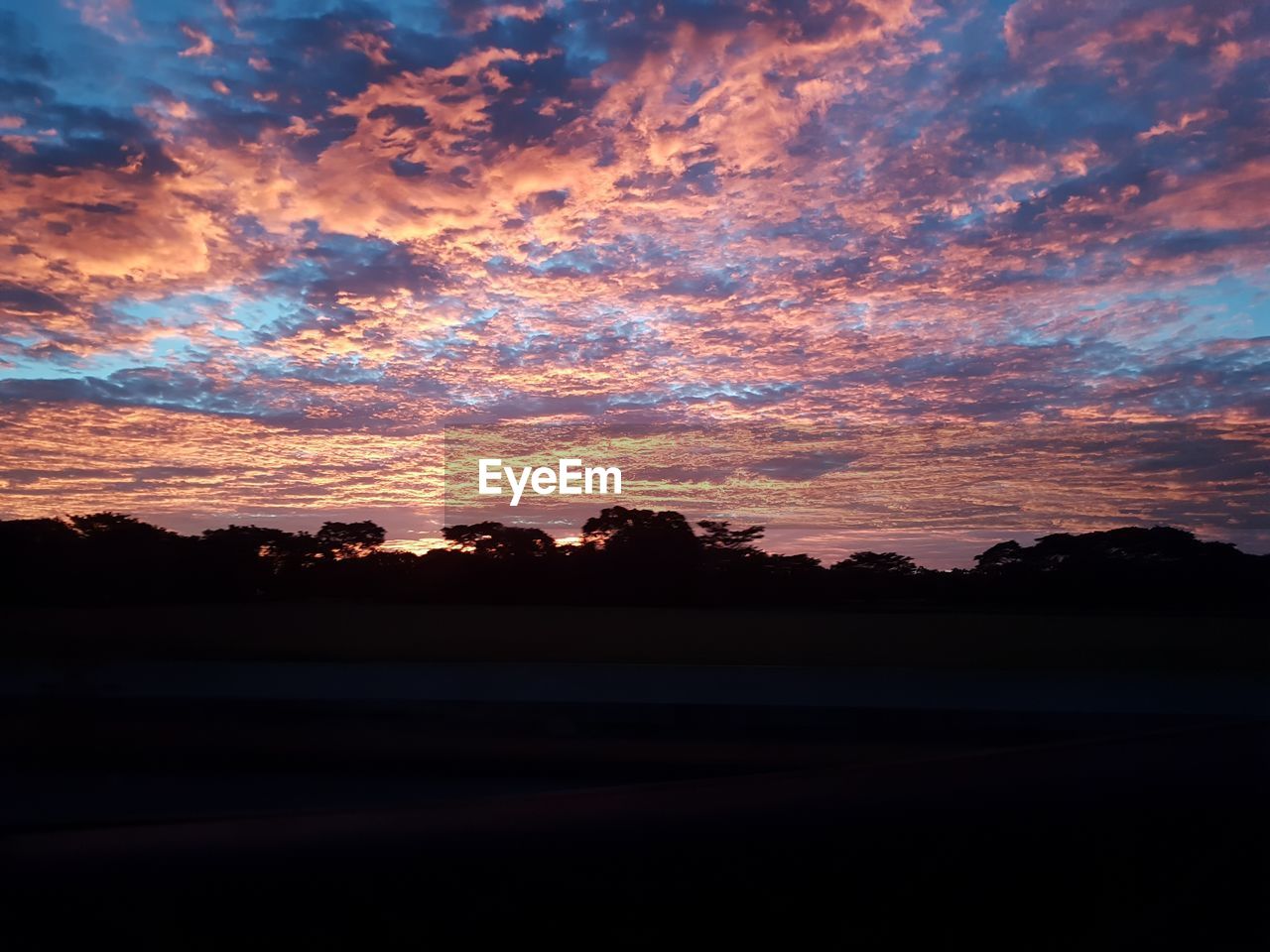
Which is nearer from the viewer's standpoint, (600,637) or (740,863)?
(740,863)

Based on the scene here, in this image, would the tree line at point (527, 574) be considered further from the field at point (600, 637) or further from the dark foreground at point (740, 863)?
the dark foreground at point (740, 863)

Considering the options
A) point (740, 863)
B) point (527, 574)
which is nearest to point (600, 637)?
point (527, 574)

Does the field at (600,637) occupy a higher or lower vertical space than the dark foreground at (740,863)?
lower

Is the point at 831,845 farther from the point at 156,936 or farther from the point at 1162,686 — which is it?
the point at 1162,686

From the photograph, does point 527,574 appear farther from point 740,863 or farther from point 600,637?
point 740,863

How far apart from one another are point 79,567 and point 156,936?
27.2ft

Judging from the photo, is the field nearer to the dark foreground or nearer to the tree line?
the tree line

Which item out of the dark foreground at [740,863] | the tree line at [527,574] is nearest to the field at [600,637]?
the tree line at [527,574]

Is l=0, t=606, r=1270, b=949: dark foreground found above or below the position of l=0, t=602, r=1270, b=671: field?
above

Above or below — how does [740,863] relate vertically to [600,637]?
above

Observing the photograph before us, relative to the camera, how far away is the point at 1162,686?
7.41 metres

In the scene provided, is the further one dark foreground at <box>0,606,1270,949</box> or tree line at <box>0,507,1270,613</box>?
tree line at <box>0,507,1270,613</box>

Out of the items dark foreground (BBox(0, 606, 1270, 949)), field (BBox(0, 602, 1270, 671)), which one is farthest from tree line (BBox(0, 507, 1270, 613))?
dark foreground (BBox(0, 606, 1270, 949))

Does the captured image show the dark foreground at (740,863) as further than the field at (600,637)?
No
